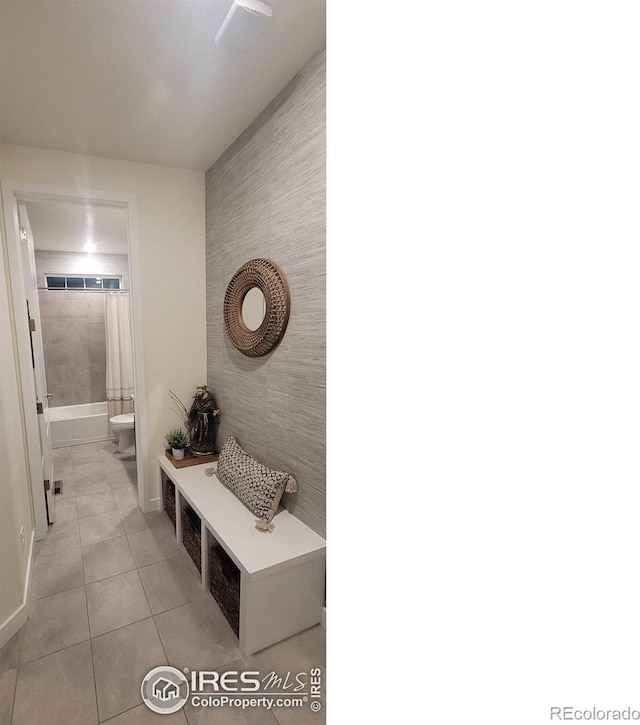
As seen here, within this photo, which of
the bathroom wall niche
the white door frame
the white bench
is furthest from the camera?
the bathroom wall niche

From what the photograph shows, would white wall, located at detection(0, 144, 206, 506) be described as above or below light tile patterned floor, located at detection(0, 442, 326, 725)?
above

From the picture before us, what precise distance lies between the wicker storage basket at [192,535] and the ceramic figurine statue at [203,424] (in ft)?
1.44

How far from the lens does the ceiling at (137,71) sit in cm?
143

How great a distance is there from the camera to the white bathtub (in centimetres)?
457

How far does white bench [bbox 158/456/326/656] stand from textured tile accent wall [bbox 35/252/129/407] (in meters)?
4.22

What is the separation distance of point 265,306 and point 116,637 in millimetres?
1707

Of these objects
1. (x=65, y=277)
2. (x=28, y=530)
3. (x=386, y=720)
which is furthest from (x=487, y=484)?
(x=65, y=277)

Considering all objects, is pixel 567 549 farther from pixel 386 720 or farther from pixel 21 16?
pixel 21 16

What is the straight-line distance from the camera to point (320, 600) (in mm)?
1830

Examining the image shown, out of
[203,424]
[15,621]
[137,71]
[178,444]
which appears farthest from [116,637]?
[137,71]

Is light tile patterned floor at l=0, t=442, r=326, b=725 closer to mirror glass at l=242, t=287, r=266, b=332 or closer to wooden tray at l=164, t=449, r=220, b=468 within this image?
wooden tray at l=164, t=449, r=220, b=468

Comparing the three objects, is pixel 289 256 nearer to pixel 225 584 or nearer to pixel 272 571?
pixel 272 571

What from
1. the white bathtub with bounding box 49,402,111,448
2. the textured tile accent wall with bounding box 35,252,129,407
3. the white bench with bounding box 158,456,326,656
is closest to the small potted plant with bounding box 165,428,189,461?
the white bench with bounding box 158,456,326,656

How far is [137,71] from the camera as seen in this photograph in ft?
5.70
